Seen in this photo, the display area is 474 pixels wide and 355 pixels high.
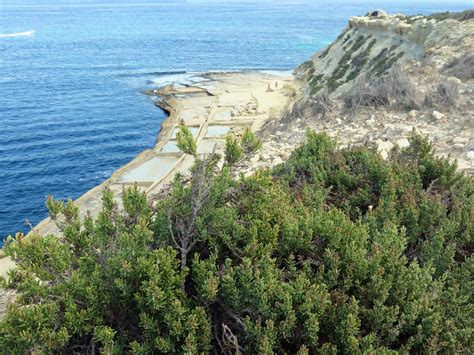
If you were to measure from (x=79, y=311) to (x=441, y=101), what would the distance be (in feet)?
53.4

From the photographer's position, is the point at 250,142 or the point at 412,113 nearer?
the point at 250,142

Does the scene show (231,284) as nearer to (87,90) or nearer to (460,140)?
(460,140)

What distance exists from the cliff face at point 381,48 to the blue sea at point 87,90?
1536 cm

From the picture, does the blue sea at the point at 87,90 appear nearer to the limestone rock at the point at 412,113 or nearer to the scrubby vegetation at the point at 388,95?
the scrubby vegetation at the point at 388,95

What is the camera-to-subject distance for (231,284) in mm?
5934

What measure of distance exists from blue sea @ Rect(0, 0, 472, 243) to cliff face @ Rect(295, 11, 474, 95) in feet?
50.4

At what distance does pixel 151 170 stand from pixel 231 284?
23377 millimetres

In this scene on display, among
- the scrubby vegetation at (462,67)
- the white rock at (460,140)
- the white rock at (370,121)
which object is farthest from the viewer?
the scrubby vegetation at (462,67)

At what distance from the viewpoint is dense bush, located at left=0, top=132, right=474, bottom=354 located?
18.6ft

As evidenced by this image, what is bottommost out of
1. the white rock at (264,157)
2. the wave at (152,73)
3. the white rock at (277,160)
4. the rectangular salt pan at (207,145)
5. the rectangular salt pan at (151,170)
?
the wave at (152,73)

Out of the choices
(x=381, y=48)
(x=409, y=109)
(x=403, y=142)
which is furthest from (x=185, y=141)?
(x=381, y=48)

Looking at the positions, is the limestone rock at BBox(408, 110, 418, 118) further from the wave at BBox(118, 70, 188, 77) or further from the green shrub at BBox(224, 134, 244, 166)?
the wave at BBox(118, 70, 188, 77)

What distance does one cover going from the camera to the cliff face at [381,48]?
99.4 ft

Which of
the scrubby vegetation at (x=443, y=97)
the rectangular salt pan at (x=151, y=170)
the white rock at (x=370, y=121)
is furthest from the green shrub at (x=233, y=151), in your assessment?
the rectangular salt pan at (x=151, y=170)
